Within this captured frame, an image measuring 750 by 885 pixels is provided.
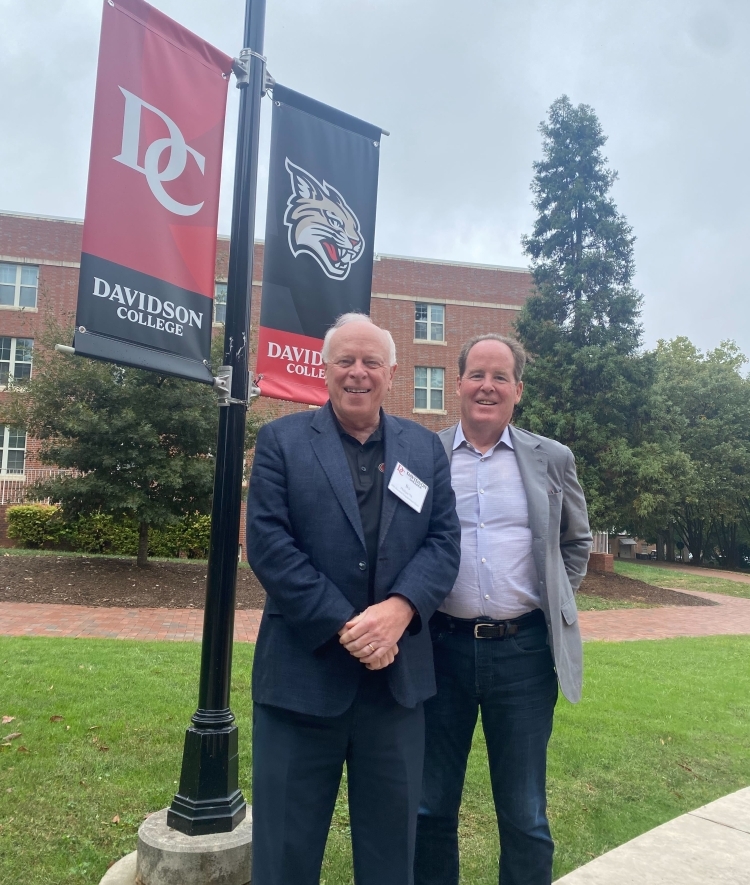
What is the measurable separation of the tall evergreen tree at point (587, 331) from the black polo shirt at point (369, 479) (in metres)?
16.6

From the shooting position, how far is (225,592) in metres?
2.99

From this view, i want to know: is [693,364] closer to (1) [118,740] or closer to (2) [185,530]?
(2) [185,530]

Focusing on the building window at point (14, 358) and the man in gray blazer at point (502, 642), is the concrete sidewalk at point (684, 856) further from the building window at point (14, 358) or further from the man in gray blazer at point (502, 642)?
the building window at point (14, 358)

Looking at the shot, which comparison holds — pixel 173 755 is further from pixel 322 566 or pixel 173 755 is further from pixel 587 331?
pixel 587 331

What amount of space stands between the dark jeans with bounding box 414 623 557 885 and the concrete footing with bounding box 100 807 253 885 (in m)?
0.76

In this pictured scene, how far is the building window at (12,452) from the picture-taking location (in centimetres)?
2303

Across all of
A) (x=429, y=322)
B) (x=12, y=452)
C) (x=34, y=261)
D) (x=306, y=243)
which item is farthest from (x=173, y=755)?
(x=429, y=322)

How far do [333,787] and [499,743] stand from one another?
0.72 metres

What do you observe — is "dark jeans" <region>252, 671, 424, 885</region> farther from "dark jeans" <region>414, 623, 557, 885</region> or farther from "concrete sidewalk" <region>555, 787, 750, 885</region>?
"concrete sidewalk" <region>555, 787, 750, 885</region>

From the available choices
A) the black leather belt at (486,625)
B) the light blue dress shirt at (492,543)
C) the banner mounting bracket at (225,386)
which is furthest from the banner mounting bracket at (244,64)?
the black leather belt at (486,625)

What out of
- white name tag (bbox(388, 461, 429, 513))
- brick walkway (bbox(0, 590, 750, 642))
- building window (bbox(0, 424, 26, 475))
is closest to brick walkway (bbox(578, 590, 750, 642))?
brick walkway (bbox(0, 590, 750, 642))

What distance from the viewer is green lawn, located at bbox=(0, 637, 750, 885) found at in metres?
3.25

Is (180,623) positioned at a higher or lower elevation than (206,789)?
lower

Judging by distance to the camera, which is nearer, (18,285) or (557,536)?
(557,536)
